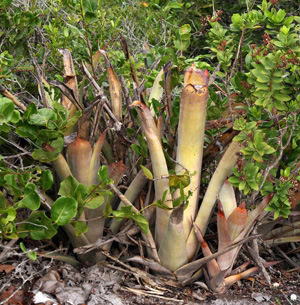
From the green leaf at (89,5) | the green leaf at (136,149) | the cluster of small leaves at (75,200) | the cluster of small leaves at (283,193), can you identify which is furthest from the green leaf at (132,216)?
the green leaf at (89,5)

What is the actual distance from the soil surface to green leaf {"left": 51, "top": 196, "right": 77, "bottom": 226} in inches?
11.4

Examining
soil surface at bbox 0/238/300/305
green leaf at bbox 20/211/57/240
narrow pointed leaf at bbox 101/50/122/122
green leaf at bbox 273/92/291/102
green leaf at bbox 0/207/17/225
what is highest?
green leaf at bbox 273/92/291/102

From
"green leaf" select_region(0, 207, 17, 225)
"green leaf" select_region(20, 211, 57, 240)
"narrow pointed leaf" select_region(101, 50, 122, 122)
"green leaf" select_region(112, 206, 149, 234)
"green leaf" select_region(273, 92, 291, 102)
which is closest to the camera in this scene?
"green leaf" select_region(0, 207, 17, 225)

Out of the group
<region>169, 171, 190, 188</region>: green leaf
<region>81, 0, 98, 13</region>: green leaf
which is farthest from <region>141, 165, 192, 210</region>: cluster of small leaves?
<region>81, 0, 98, 13</region>: green leaf

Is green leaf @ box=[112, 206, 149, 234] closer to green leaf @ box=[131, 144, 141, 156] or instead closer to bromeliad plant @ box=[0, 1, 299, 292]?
bromeliad plant @ box=[0, 1, 299, 292]

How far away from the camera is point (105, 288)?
177 centimetres

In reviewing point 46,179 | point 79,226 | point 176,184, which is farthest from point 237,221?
point 46,179

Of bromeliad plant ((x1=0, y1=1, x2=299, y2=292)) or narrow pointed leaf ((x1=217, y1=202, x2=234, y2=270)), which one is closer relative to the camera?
bromeliad plant ((x1=0, y1=1, x2=299, y2=292))

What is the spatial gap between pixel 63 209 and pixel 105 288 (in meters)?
0.52

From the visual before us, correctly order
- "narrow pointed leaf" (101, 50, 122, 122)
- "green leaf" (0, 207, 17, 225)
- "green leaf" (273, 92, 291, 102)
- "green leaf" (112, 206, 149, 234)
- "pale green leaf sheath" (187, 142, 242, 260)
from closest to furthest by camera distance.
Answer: "green leaf" (0, 207, 17, 225) < "green leaf" (112, 206, 149, 234) < "green leaf" (273, 92, 291, 102) < "pale green leaf sheath" (187, 142, 242, 260) < "narrow pointed leaf" (101, 50, 122, 122)

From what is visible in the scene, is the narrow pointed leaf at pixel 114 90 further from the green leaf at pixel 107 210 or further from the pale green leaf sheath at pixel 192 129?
the green leaf at pixel 107 210

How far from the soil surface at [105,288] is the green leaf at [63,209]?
29cm

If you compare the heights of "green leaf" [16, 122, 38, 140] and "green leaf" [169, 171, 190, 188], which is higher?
"green leaf" [16, 122, 38, 140]

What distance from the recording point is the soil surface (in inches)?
65.1
